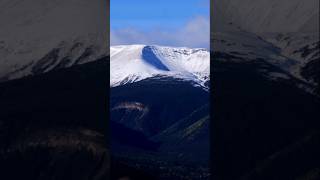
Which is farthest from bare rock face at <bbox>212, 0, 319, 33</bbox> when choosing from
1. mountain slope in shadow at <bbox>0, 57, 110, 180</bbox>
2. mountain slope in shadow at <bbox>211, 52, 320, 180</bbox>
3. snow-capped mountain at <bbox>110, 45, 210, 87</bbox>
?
snow-capped mountain at <bbox>110, 45, 210, 87</bbox>

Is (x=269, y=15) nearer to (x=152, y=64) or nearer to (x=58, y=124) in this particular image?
(x=58, y=124)

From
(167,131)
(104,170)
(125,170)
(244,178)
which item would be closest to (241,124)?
(244,178)

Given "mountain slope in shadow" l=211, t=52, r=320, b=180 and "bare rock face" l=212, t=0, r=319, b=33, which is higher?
"bare rock face" l=212, t=0, r=319, b=33

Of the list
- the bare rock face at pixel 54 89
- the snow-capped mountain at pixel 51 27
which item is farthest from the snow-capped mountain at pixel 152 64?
the snow-capped mountain at pixel 51 27

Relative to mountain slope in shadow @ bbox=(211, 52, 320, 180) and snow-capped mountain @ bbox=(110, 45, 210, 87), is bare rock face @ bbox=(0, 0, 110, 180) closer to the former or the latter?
mountain slope in shadow @ bbox=(211, 52, 320, 180)

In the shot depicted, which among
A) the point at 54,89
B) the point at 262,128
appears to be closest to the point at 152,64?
the point at 54,89

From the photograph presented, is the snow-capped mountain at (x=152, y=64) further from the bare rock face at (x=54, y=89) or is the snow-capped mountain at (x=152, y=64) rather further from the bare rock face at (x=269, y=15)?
the bare rock face at (x=269, y=15)

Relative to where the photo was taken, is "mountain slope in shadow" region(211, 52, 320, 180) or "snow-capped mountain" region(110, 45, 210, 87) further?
"snow-capped mountain" region(110, 45, 210, 87)

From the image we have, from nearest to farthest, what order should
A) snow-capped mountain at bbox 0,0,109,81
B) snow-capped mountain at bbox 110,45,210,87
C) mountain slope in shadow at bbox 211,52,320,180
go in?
mountain slope in shadow at bbox 211,52,320,180, snow-capped mountain at bbox 0,0,109,81, snow-capped mountain at bbox 110,45,210,87
